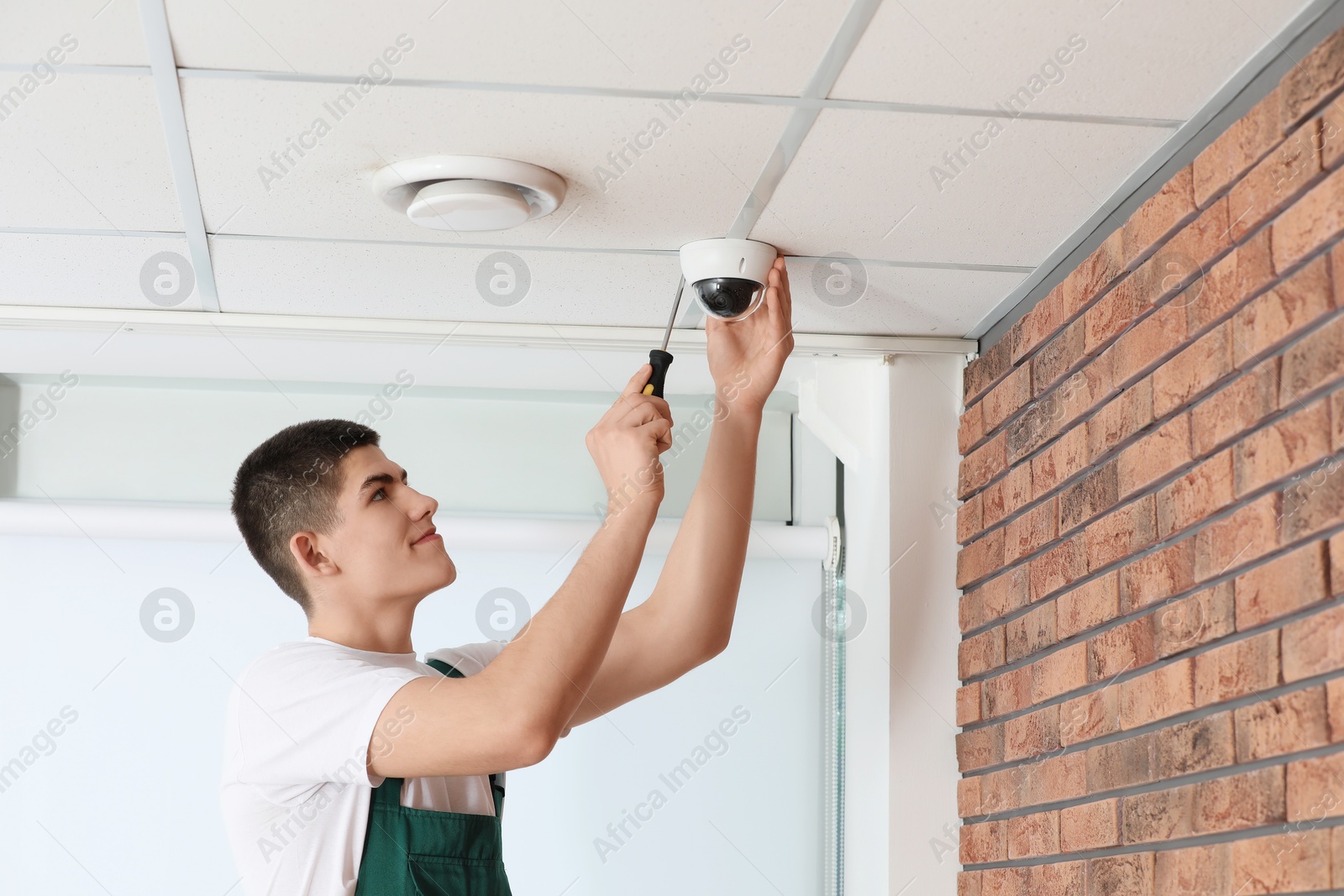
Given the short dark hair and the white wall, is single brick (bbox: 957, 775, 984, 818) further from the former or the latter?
the short dark hair

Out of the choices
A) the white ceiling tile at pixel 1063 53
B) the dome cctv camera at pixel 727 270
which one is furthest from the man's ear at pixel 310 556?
the white ceiling tile at pixel 1063 53

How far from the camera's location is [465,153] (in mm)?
1404

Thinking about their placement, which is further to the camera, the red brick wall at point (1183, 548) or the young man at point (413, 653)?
the young man at point (413, 653)

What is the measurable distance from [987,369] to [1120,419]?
49 cm

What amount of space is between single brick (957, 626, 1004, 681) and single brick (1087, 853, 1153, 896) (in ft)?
1.26

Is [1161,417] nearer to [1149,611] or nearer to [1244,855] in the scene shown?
[1149,611]

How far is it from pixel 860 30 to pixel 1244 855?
809 mm

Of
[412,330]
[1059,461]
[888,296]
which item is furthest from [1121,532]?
[412,330]

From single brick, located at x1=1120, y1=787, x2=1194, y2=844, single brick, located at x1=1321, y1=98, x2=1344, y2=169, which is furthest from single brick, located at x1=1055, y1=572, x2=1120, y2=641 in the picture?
single brick, located at x1=1321, y1=98, x2=1344, y2=169

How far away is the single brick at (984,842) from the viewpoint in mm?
1761

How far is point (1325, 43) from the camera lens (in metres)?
1.07

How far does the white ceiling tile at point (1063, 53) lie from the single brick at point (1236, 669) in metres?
0.52

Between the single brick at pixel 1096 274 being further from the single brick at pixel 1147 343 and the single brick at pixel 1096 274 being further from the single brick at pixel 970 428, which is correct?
the single brick at pixel 970 428

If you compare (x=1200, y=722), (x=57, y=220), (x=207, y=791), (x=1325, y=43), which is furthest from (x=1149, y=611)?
(x=207, y=791)
